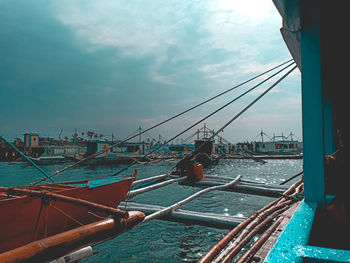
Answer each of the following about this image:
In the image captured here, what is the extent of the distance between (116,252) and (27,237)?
2.89 meters

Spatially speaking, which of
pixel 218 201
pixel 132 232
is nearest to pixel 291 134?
pixel 218 201

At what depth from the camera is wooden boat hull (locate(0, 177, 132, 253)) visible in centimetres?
411

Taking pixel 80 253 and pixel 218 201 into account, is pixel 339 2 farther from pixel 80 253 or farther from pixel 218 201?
pixel 218 201

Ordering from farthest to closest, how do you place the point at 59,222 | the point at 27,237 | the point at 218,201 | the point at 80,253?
the point at 218,201 < the point at 59,222 < the point at 27,237 < the point at 80,253

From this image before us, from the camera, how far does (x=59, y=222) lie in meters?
5.05

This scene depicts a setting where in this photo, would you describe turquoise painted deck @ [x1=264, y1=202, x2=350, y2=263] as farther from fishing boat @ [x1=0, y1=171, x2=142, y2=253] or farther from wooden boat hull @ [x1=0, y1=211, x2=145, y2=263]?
fishing boat @ [x1=0, y1=171, x2=142, y2=253]

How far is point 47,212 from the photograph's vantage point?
477 centimetres

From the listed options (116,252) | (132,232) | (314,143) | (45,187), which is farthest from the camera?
(132,232)

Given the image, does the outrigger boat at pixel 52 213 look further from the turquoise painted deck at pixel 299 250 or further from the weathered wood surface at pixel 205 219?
the turquoise painted deck at pixel 299 250

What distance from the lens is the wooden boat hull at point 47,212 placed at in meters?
4.11

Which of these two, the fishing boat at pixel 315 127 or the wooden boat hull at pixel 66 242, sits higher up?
the fishing boat at pixel 315 127

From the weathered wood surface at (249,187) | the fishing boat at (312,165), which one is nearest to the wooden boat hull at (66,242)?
the fishing boat at (312,165)

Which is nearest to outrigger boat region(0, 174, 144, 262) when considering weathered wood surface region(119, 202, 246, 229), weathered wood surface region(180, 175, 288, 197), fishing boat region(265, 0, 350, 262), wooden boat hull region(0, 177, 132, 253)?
wooden boat hull region(0, 177, 132, 253)

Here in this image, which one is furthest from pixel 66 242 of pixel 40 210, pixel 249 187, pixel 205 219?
pixel 249 187
